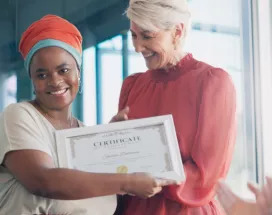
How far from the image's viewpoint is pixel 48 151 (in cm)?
134

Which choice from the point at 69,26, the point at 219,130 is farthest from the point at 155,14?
the point at 219,130

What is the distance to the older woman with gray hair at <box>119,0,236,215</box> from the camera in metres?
1.43

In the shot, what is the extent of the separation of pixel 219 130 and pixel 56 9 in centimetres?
136

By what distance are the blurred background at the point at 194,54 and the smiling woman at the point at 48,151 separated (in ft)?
3.36

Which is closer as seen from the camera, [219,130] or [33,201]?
[33,201]

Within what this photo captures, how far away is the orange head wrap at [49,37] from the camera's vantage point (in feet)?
4.59

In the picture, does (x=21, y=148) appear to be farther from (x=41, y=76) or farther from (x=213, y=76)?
(x=213, y=76)

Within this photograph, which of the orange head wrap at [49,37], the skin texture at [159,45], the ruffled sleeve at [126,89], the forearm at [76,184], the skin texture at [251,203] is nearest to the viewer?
the skin texture at [251,203]

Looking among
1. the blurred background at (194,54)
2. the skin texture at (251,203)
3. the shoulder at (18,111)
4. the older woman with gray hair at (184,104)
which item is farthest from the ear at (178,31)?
the blurred background at (194,54)

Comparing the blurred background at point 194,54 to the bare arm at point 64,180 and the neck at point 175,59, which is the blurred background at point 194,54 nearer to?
the neck at point 175,59

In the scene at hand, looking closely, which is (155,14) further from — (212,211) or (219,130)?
(212,211)

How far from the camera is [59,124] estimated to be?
1.47m

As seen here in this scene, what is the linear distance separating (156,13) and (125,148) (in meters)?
0.38

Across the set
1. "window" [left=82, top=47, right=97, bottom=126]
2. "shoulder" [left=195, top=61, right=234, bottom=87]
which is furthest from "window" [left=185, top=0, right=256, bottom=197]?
"shoulder" [left=195, top=61, right=234, bottom=87]
